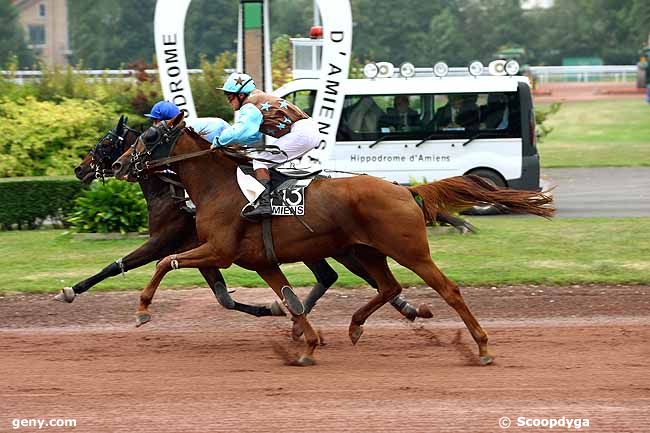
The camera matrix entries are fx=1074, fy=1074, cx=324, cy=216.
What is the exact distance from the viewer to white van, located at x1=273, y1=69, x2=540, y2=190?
19266mm

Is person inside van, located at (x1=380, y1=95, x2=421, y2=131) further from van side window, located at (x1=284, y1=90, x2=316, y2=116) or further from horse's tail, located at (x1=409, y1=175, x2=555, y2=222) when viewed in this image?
horse's tail, located at (x1=409, y1=175, x2=555, y2=222)

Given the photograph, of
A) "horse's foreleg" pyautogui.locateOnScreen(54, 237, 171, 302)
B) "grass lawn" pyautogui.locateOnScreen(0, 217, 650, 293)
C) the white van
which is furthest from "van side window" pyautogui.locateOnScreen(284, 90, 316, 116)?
"horse's foreleg" pyautogui.locateOnScreen(54, 237, 171, 302)

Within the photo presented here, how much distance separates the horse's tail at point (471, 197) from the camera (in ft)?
29.8

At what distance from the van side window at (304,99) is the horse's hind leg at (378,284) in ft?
34.1

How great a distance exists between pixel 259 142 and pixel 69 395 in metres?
2.79

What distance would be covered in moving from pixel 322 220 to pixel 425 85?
36.1 ft

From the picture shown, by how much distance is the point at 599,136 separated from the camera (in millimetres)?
36969

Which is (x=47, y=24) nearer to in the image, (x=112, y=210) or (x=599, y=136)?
(x=599, y=136)

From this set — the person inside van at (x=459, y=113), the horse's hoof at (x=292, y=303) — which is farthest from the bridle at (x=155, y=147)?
the person inside van at (x=459, y=113)

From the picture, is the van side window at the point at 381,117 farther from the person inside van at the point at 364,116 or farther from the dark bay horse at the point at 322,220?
the dark bay horse at the point at 322,220

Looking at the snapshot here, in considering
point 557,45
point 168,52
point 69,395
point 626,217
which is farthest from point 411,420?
point 557,45

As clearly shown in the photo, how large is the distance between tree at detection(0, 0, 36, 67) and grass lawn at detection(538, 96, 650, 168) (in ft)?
98.7

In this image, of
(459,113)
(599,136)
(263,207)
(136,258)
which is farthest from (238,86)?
(599,136)

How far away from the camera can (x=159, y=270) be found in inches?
352
